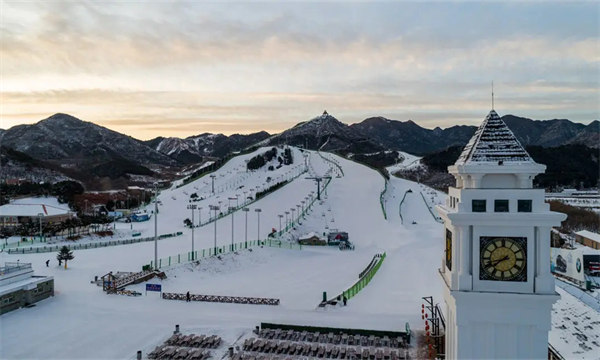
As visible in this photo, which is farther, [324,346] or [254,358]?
[324,346]

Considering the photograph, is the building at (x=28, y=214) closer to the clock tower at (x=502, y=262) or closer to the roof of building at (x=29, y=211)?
the roof of building at (x=29, y=211)

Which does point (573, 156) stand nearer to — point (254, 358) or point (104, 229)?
point (104, 229)

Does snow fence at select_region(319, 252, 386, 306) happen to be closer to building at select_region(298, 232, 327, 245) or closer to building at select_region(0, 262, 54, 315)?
building at select_region(298, 232, 327, 245)

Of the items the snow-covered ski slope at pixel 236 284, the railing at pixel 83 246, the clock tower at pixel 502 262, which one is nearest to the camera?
the clock tower at pixel 502 262

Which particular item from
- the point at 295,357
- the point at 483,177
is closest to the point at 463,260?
the point at 483,177

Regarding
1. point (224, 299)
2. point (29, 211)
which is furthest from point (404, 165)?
point (224, 299)

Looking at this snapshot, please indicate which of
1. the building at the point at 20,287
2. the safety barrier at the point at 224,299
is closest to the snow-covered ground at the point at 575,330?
the safety barrier at the point at 224,299

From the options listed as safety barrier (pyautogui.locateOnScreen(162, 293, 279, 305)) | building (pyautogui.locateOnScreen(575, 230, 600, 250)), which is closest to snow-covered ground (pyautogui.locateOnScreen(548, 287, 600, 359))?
safety barrier (pyautogui.locateOnScreen(162, 293, 279, 305))
